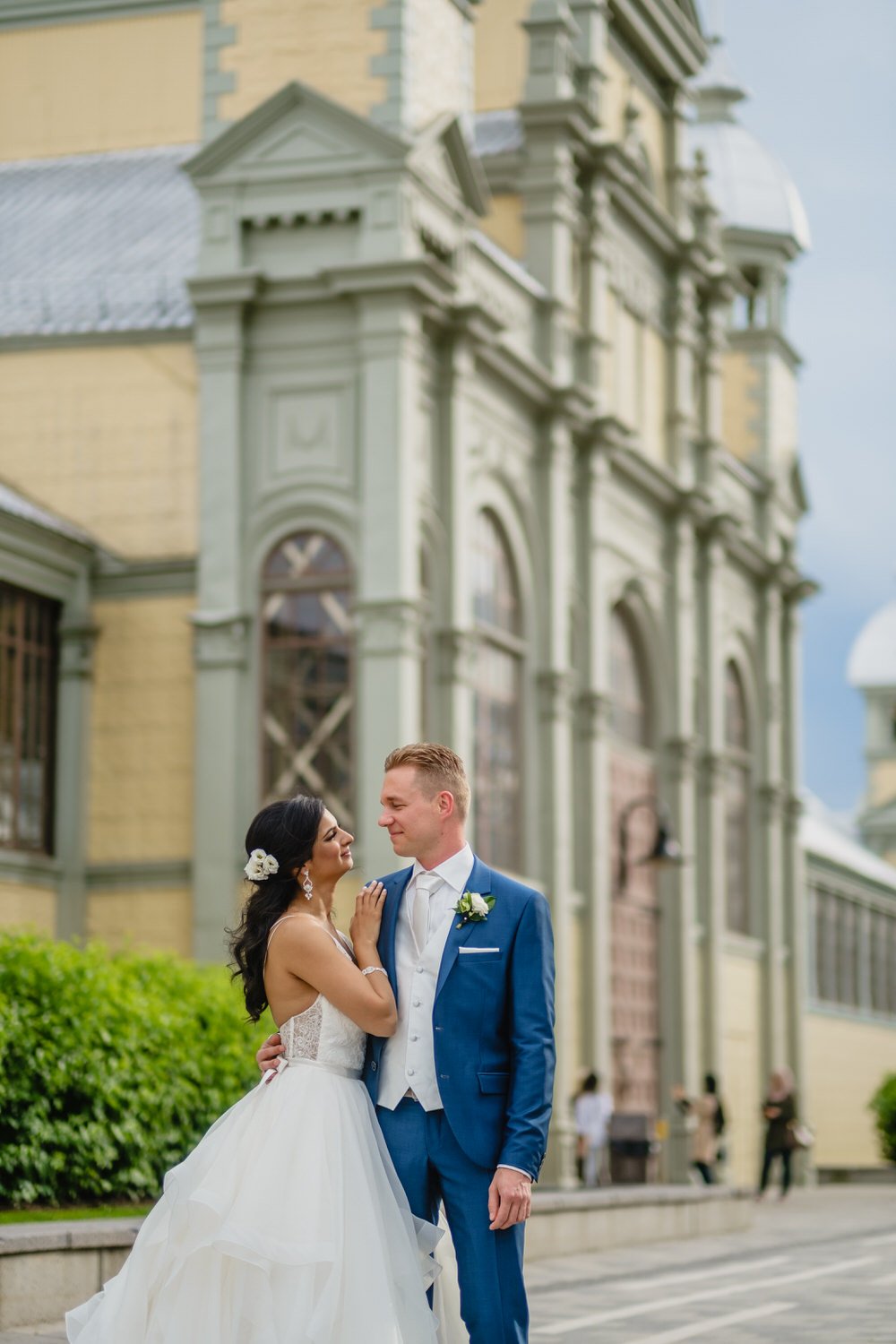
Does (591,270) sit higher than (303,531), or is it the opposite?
(591,270)

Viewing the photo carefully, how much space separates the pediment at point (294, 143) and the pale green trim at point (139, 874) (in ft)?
24.1

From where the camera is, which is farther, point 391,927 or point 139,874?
point 139,874

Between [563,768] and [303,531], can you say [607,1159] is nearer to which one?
[563,768]

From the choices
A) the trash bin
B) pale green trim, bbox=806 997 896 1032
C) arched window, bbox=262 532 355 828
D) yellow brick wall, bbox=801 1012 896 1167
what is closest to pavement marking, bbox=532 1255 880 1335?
arched window, bbox=262 532 355 828

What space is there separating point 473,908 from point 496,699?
74.5 feet

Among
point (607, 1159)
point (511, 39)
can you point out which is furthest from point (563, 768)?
point (511, 39)

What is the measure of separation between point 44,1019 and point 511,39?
22671 millimetres

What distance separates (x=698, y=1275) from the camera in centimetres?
1667

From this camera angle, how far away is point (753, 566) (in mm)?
42875

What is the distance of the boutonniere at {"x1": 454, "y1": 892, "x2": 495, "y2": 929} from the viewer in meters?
7.05

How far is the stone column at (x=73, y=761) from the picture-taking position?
26.0m

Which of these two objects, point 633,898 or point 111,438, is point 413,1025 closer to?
point 111,438

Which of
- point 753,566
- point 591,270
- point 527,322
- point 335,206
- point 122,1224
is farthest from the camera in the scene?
point 753,566

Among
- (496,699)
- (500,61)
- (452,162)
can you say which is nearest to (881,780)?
(500,61)
